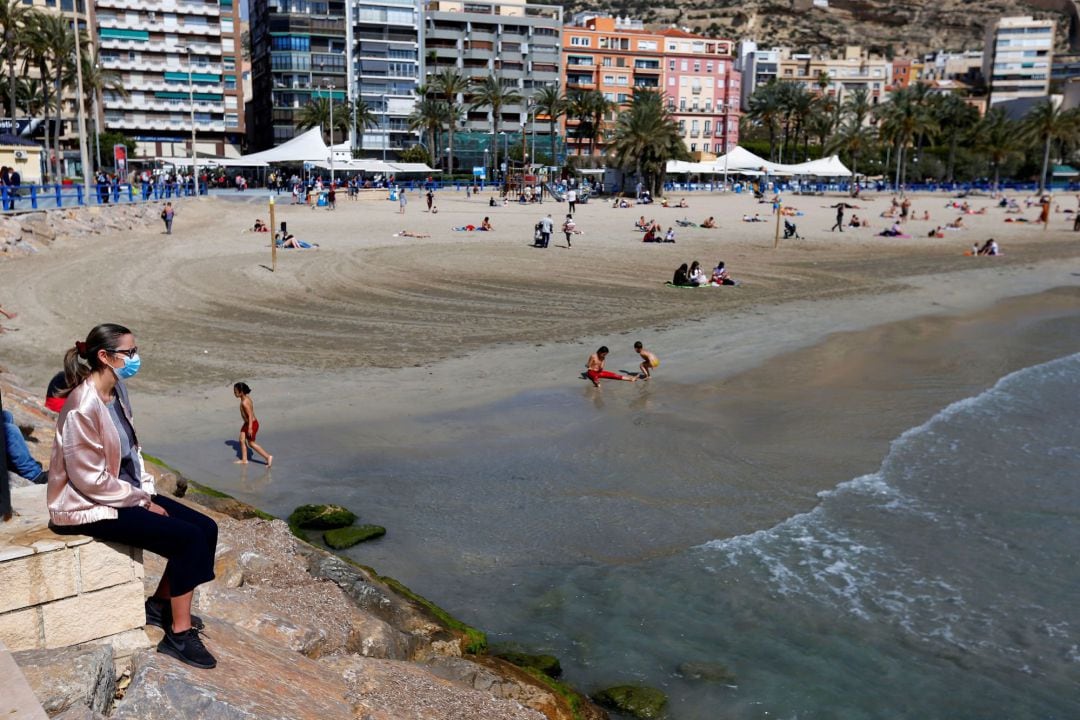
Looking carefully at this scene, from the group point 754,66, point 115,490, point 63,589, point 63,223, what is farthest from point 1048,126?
point 63,589

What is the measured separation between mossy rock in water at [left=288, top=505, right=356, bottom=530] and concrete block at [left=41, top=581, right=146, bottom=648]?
5.61 meters

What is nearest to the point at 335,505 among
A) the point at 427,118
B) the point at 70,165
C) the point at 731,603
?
the point at 731,603

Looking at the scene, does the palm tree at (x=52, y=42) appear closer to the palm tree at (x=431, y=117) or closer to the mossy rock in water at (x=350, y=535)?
the palm tree at (x=431, y=117)

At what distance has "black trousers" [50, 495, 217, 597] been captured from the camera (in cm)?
439

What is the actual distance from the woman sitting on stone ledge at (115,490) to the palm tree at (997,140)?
92.8 m

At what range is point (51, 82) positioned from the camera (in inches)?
3054

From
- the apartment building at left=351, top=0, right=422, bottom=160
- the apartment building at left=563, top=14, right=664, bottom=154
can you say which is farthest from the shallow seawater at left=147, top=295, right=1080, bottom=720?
the apartment building at left=563, top=14, right=664, bottom=154

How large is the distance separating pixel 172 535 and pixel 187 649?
664mm

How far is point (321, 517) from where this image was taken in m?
10.3

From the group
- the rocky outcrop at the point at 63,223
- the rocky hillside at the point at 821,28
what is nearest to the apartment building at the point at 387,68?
the rocky outcrop at the point at 63,223

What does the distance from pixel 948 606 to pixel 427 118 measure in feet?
252

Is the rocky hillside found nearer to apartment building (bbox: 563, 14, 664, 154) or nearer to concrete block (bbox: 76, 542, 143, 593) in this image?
apartment building (bbox: 563, 14, 664, 154)

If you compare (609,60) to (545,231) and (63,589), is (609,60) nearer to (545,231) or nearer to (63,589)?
(545,231)

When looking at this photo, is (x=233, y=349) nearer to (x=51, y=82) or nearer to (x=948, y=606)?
(x=948, y=606)
